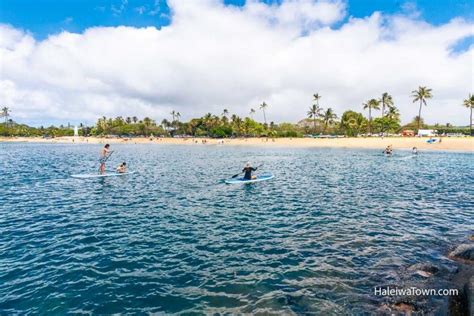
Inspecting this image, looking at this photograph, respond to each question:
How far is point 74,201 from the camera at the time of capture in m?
21.4

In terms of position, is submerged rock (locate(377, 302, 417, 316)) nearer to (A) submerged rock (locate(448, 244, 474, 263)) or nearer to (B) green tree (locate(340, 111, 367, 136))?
(A) submerged rock (locate(448, 244, 474, 263))

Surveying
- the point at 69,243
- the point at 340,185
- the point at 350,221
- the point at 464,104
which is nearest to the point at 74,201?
the point at 69,243

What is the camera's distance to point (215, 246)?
42.1 feet

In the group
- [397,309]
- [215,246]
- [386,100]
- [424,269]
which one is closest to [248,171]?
[215,246]

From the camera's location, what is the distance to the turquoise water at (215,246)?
8820 mm

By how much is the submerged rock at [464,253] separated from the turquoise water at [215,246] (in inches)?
20.6

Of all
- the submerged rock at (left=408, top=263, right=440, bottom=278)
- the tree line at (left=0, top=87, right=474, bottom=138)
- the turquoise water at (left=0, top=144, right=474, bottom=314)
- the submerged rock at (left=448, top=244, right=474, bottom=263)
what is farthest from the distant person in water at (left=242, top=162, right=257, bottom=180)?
the tree line at (left=0, top=87, right=474, bottom=138)

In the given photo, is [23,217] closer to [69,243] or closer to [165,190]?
[69,243]

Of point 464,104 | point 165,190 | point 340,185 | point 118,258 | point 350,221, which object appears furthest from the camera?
point 464,104

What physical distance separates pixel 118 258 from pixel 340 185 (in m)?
22.7

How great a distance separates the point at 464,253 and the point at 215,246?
9.84 m

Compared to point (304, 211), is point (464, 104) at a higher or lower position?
higher

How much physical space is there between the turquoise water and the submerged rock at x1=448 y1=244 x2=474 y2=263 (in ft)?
1.72

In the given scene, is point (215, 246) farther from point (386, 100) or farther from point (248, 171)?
point (386, 100)
